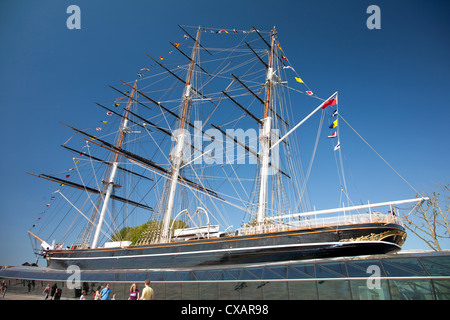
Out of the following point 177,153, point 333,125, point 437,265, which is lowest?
point 437,265

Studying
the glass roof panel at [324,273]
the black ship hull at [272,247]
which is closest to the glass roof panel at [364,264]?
the glass roof panel at [324,273]

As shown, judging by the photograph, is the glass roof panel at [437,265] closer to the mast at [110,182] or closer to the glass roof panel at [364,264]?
the glass roof panel at [364,264]

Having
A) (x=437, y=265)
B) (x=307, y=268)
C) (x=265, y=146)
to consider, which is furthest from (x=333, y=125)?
(x=307, y=268)

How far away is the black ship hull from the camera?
11.8 m

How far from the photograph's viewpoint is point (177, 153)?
2572 centimetres

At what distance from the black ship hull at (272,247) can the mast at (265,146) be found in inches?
117

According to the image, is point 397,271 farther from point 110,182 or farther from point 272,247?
point 110,182

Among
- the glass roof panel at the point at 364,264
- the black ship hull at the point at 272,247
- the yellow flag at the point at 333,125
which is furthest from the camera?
the yellow flag at the point at 333,125

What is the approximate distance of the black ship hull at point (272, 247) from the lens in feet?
38.7

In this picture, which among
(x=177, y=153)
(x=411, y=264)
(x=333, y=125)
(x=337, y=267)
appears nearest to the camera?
(x=411, y=264)

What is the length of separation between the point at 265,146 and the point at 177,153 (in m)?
9.84

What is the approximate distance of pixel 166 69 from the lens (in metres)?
29.8
